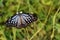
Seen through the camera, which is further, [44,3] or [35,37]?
[44,3]

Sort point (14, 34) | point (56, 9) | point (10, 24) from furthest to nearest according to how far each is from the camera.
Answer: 1. point (56, 9)
2. point (14, 34)
3. point (10, 24)

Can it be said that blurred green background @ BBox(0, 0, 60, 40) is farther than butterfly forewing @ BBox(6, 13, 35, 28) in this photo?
Yes

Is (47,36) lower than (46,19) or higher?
lower

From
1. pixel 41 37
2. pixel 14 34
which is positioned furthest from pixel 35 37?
pixel 14 34

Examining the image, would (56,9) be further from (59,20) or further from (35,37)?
(35,37)

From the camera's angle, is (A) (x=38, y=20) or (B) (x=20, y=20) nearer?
(B) (x=20, y=20)

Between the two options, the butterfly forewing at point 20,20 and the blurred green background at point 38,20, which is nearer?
the butterfly forewing at point 20,20

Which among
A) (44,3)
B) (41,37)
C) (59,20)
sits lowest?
(41,37)

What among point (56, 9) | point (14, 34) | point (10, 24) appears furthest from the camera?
point (56, 9)
